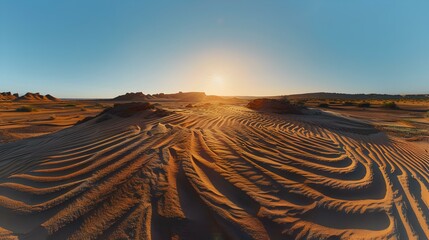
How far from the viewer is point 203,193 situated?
7.27 feet

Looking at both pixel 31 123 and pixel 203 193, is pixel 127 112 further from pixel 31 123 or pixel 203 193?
pixel 203 193

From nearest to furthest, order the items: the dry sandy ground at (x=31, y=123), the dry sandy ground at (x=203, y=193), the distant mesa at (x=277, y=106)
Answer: the dry sandy ground at (x=203, y=193), the dry sandy ground at (x=31, y=123), the distant mesa at (x=277, y=106)

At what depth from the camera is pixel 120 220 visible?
6.01 ft

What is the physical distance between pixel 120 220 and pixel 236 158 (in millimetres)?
1820

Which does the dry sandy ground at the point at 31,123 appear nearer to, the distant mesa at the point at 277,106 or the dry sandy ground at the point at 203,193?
the dry sandy ground at the point at 203,193

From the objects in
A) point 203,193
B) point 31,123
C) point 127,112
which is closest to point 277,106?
point 127,112

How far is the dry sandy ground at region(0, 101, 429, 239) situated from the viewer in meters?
1.82

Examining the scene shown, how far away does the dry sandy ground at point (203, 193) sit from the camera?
1822 mm

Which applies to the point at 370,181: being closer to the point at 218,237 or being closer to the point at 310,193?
the point at 310,193

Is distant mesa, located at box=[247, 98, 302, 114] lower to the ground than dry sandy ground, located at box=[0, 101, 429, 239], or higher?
higher

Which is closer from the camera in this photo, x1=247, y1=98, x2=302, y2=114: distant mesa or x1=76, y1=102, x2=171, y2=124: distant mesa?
x1=76, y1=102, x2=171, y2=124: distant mesa

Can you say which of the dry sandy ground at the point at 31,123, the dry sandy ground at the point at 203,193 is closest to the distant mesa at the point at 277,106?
the dry sandy ground at the point at 203,193

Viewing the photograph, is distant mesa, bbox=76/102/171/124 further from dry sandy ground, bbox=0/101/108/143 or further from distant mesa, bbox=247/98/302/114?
distant mesa, bbox=247/98/302/114

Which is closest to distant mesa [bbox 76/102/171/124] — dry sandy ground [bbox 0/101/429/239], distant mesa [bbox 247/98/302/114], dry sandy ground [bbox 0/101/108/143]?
dry sandy ground [bbox 0/101/108/143]
